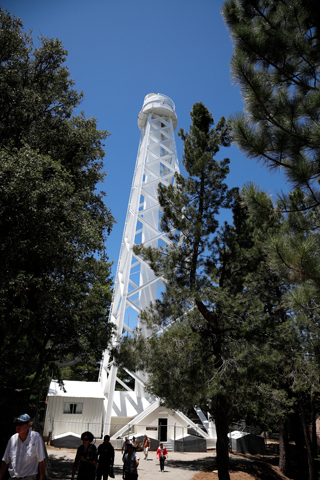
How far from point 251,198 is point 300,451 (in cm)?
1937

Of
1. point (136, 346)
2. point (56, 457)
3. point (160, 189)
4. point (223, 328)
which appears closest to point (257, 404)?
point (223, 328)

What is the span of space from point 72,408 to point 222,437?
12647mm

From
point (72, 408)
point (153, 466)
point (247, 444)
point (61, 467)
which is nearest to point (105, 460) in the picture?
point (61, 467)

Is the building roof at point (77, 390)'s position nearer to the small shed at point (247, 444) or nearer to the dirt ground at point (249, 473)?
the small shed at point (247, 444)

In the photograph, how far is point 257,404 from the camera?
11.0m

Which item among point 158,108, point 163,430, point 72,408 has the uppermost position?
point 158,108

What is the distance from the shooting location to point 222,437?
31.9ft

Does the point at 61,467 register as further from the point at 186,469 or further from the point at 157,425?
the point at 157,425

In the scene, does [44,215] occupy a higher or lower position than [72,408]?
higher

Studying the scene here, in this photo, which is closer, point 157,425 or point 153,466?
point 153,466

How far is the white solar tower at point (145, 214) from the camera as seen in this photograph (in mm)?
19609

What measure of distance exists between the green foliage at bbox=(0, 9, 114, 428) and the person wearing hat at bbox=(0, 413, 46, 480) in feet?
16.4

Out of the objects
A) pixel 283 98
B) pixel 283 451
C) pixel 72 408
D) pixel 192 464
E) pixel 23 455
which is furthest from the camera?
pixel 72 408

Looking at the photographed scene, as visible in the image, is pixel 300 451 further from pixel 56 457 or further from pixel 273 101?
pixel 273 101
